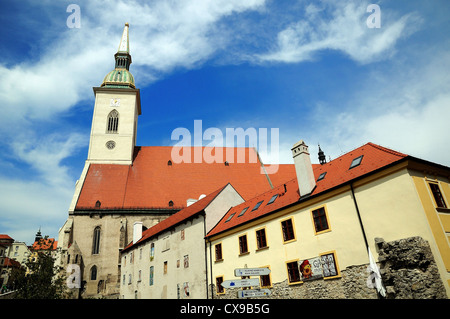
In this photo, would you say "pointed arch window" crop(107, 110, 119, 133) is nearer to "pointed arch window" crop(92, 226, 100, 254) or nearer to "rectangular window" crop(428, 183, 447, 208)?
"pointed arch window" crop(92, 226, 100, 254)

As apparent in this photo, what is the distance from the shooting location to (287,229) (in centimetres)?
1633

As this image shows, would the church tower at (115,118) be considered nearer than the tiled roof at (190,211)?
No

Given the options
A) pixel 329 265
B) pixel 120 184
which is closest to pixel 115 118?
pixel 120 184

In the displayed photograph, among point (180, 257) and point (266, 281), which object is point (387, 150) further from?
point (180, 257)

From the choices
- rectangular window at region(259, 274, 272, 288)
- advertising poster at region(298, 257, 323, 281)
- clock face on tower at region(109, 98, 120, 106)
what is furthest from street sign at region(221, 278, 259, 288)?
clock face on tower at region(109, 98, 120, 106)

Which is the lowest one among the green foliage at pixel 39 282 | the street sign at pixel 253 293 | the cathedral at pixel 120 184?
the street sign at pixel 253 293

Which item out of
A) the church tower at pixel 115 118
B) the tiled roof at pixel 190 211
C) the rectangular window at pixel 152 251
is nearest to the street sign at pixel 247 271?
the tiled roof at pixel 190 211

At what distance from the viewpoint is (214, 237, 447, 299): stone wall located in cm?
1050

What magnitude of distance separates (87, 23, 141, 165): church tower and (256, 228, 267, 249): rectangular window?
27354 mm

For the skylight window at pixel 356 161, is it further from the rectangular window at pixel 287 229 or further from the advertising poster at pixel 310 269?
the advertising poster at pixel 310 269

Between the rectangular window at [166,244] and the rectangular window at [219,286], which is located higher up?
the rectangular window at [166,244]

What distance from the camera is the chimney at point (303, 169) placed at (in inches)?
636

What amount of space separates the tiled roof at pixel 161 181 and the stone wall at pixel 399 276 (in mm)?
21819
